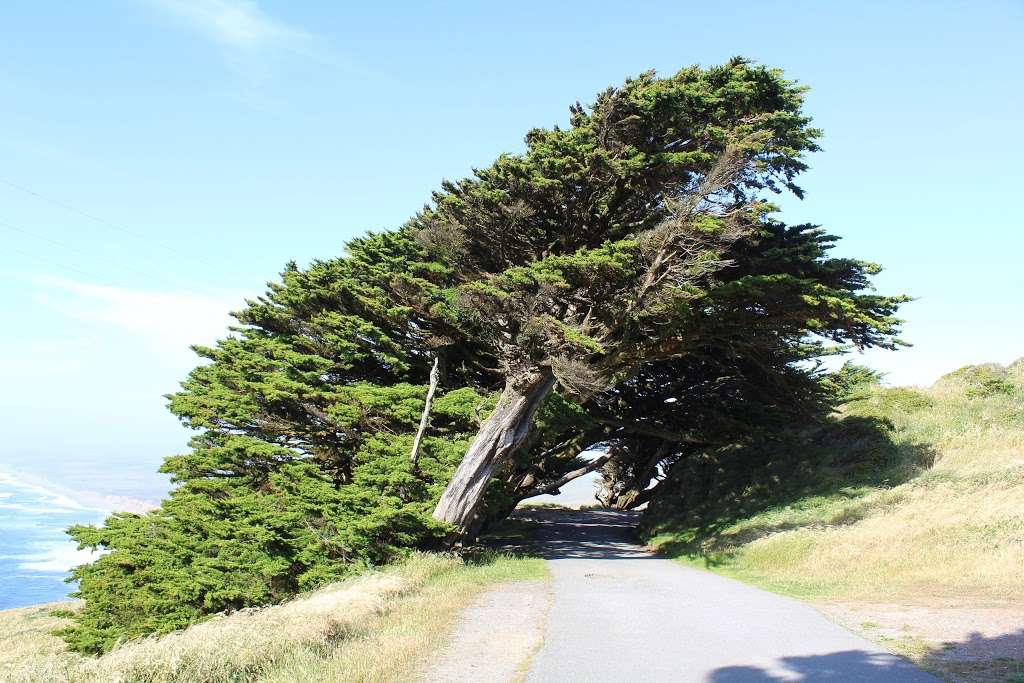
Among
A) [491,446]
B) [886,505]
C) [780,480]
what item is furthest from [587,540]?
[886,505]

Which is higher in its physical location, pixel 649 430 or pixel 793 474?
pixel 649 430

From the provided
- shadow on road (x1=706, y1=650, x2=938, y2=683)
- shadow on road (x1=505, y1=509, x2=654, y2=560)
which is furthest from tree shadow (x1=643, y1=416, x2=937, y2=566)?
shadow on road (x1=706, y1=650, x2=938, y2=683)

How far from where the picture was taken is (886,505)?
14883mm

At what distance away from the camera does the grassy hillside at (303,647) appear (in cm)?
648

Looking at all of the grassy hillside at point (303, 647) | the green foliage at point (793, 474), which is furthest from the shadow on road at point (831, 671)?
the green foliage at point (793, 474)

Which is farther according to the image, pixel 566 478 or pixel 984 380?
pixel 566 478

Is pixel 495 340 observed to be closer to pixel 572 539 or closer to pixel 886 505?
pixel 572 539

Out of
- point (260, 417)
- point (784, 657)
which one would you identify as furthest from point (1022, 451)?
point (260, 417)

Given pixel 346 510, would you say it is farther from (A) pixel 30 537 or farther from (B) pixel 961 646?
(A) pixel 30 537

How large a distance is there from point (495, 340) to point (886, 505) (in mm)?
10420

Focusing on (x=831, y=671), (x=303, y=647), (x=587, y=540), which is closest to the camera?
(x=831, y=671)

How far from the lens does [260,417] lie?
20.0 meters

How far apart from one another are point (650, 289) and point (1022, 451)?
949 centimetres

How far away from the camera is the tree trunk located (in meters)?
16.4
